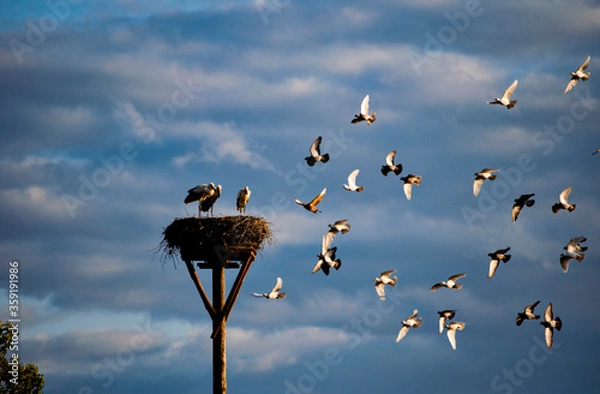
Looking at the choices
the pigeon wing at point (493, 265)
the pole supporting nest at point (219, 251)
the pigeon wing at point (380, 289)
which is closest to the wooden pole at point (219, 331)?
the pole supporting nest at point (219, 251)

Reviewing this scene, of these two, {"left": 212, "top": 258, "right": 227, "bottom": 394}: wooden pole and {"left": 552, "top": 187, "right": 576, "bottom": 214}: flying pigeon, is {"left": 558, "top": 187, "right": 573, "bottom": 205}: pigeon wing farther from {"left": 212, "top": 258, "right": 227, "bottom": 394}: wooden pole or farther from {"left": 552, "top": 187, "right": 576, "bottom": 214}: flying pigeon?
{"left": 212, "top": 258, "right": 227, "bottom": 394}: wooden pole

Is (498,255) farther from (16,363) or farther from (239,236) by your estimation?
(16,363)

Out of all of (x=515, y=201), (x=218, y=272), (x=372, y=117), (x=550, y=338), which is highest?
(x=372, y=117)

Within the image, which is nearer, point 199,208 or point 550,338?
point 550,338

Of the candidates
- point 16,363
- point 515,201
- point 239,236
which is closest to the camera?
point 239,236

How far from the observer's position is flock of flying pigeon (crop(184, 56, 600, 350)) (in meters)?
27.9

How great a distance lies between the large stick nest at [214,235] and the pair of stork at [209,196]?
3.32m

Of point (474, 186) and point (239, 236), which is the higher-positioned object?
point (474, 186)

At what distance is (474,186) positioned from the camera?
96.4 feet

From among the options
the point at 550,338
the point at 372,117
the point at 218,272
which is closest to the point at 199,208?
the point at 218,272

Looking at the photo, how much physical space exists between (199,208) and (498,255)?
931cm

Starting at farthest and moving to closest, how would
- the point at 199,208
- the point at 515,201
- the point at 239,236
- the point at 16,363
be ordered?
the point at 16,363 < the point at 199,208 < the point at 515,201 < the point at 239,236

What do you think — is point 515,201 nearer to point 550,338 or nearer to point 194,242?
point 550,338

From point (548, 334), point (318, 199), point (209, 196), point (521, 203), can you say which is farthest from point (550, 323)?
point (209, 196)
